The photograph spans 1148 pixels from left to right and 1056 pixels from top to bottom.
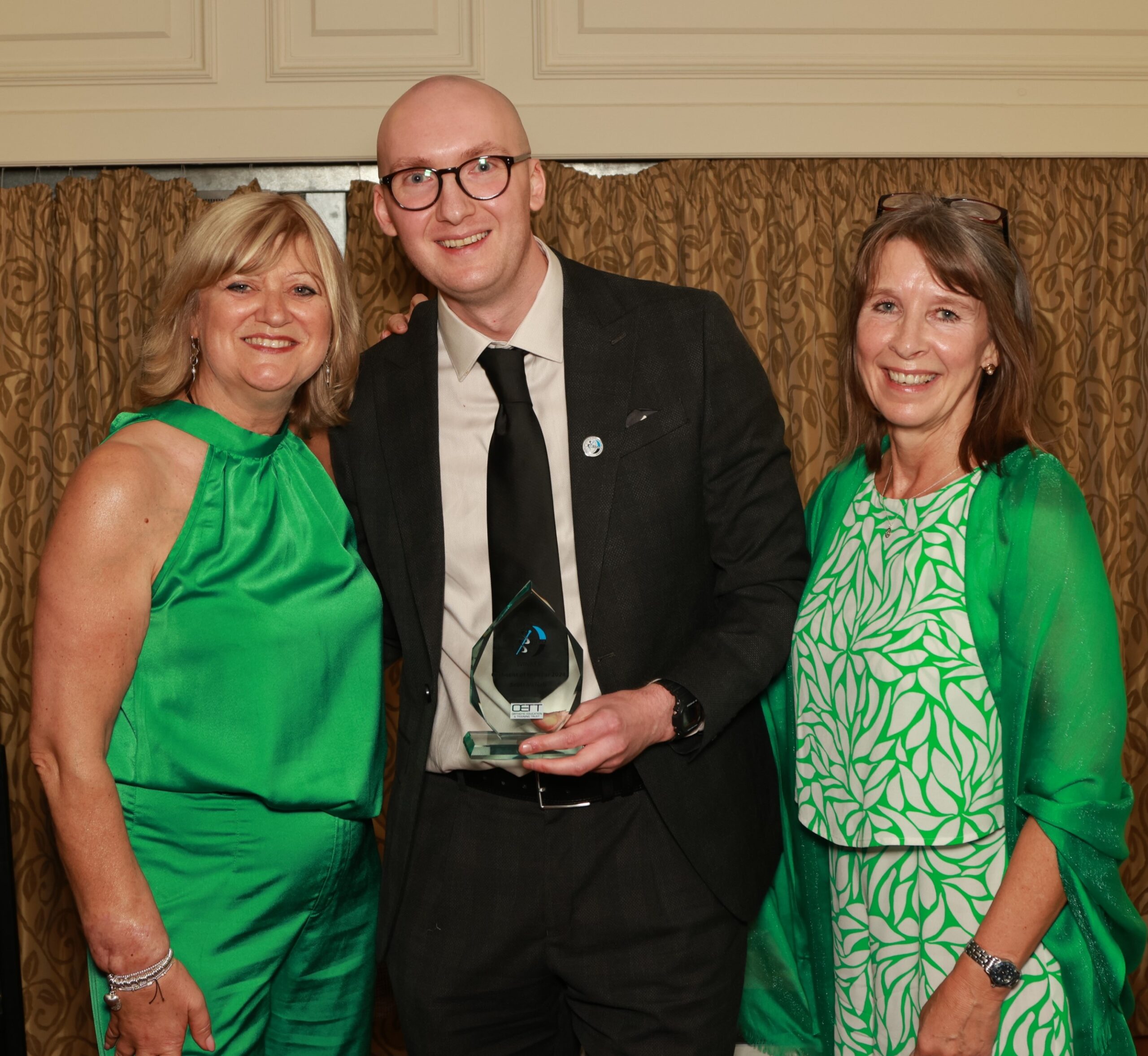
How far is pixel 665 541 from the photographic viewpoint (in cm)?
A: 171

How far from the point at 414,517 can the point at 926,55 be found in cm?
229

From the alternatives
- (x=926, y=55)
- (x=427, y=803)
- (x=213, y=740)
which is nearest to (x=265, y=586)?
(x=213, y=740)

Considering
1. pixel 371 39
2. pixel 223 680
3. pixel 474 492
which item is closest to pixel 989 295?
pixel 474 492

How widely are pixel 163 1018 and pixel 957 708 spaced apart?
1276mm

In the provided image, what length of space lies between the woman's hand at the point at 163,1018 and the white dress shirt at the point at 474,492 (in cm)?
49

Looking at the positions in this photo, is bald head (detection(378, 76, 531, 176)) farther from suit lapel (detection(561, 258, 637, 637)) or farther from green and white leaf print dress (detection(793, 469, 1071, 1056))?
green and white leaf print dress (detection(793, 469, 1071, 1056))

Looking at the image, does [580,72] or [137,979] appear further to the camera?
[580,72]

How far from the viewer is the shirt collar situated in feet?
5.86

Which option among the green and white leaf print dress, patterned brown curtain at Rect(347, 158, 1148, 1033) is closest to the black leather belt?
the green and white leaf print dress

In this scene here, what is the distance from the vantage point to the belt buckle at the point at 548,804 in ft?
5.51

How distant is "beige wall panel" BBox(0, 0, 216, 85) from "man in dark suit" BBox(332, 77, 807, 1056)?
1594 millimetres

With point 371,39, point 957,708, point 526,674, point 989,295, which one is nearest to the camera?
point 526,674

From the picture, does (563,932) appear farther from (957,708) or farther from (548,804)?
(957,708)

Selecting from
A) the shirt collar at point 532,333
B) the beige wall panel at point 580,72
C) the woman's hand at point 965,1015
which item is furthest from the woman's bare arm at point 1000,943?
the beige wall panel at point 580,72
